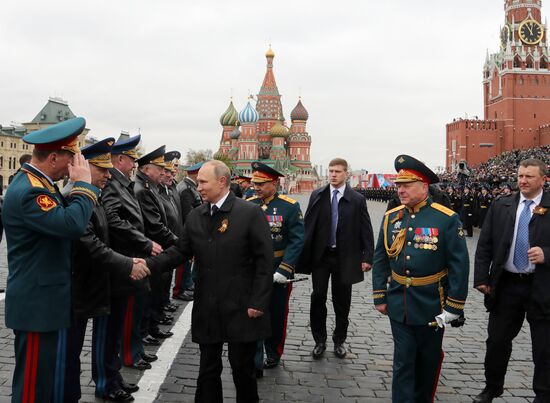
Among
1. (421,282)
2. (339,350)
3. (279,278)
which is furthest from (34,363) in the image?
(339,350)

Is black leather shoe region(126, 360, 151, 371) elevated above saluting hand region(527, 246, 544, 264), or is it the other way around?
saluting hand region(527, 246, 544, 264)

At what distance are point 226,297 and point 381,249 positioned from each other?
145 cm

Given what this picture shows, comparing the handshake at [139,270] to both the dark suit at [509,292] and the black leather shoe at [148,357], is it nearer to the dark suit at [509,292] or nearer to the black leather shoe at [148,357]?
the black leather shoe at [148,357]

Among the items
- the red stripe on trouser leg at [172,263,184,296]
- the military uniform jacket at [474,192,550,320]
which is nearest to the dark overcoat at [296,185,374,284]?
the military uniform jacket at [474,192,550,320]

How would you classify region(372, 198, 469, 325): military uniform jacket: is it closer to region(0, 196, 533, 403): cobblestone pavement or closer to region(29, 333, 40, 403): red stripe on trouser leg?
region(0, 196, 533, 403): cobblestone pavement

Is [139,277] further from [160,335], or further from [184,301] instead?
[184,301]

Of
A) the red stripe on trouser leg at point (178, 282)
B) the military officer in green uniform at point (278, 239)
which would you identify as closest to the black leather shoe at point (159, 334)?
the military officer in green uniform at point (278, 239)

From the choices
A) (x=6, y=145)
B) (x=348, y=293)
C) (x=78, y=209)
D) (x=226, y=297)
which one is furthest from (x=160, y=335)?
(x=6, y=145)

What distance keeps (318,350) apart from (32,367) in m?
3.16

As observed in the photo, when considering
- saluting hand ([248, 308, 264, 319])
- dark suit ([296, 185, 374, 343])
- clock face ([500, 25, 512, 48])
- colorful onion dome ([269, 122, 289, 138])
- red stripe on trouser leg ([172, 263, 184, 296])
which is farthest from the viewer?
colorful onion dome ([269, 122, 289, 138])

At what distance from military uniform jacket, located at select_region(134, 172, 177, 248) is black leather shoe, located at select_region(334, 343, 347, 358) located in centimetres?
212

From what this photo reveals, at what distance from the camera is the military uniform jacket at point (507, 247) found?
13.9 ft

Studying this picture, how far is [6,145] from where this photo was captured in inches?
3009

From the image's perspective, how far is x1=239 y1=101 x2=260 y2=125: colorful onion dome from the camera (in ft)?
318
